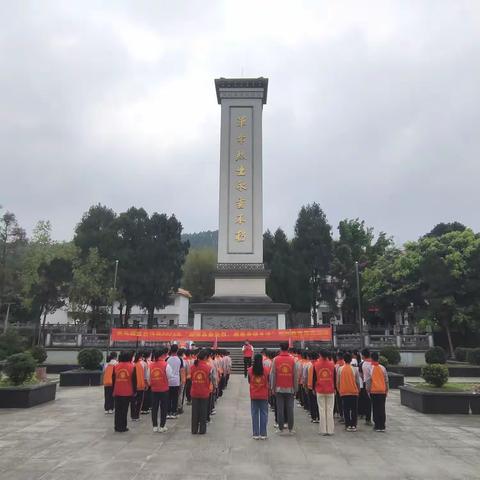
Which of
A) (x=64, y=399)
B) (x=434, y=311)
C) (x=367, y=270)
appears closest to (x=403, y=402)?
(x=64, y=399)

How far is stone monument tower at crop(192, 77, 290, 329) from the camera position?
25.3m

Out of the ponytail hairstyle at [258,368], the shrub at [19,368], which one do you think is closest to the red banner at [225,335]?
the shrub at [19,368]

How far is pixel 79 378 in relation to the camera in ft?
52.4

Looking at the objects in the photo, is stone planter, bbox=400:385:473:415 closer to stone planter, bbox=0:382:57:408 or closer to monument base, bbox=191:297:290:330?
stone planter, bbox=0:382:57:408

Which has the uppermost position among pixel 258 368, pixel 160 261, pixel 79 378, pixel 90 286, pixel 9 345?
pixel 160 261

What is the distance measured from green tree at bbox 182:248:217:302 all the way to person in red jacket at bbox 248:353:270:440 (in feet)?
141

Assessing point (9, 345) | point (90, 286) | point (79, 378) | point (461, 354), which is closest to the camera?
point (79, 378)

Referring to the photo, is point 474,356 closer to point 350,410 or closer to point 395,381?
point 395,381

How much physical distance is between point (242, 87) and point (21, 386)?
23.3 m

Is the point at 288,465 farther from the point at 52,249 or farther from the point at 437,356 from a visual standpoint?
the point at 52,249

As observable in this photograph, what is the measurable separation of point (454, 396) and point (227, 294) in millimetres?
17211

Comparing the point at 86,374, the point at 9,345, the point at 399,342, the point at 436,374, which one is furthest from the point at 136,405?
the point at 399,342

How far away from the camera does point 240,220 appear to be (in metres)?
27.6

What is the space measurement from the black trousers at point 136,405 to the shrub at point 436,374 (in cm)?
653
